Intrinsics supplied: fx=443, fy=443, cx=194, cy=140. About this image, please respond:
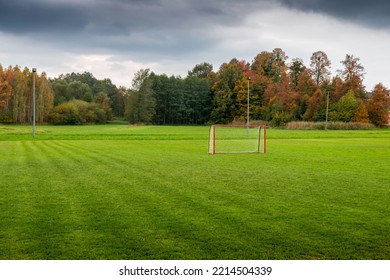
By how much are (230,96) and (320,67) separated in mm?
19633

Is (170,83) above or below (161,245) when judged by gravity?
above

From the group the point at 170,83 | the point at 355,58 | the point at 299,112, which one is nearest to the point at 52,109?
the point at 170,83

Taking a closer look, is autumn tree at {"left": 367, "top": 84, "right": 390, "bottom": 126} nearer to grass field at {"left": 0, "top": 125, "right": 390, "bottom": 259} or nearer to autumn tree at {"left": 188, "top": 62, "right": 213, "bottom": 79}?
autumn tree at {"left": 188, "top": 62, "right": 213, "bottom": 79}

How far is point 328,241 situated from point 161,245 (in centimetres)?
232

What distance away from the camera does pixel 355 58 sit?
79.9 m

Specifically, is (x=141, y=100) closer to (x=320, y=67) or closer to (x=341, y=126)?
(x=320, y=67)

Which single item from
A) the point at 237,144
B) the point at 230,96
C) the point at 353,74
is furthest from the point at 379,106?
the point at 237,144

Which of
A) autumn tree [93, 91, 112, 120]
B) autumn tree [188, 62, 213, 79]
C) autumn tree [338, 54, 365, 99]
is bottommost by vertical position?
autumn tree [93, 91, 112, 120]

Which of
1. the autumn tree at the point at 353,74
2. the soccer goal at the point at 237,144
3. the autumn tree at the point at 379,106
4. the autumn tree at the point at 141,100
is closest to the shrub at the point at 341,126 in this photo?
the autumn tree at the point at 379,106

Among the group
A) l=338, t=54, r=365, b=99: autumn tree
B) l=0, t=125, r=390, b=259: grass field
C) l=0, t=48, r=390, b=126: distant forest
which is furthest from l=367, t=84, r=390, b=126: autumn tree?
l=0, t=125, r=390, b=259: grass field

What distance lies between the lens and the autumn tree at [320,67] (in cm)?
8606

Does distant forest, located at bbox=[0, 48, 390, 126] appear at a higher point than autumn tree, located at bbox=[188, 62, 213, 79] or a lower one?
lower

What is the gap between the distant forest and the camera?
7825cm

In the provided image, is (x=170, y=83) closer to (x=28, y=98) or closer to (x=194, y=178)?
(x=28, y=98)
